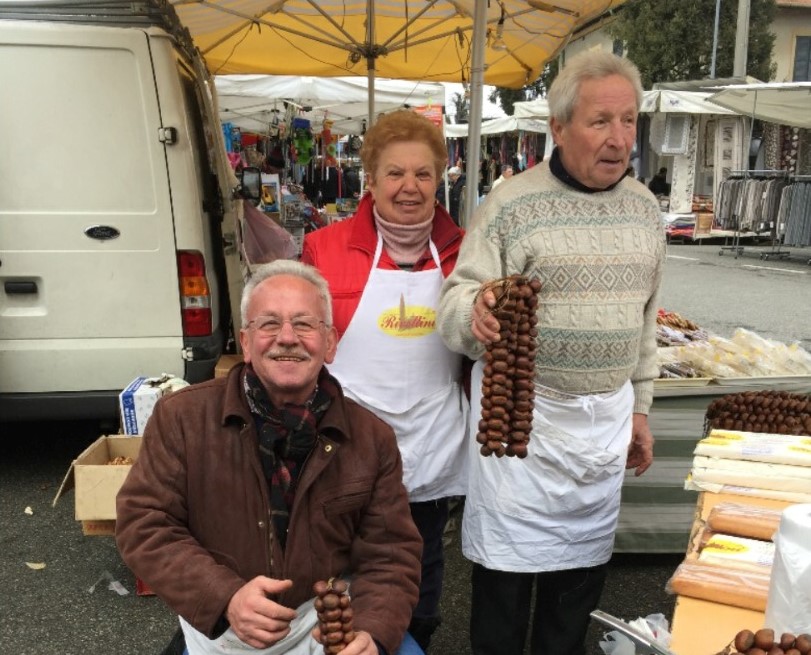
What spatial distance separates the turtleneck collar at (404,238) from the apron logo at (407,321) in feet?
0.56

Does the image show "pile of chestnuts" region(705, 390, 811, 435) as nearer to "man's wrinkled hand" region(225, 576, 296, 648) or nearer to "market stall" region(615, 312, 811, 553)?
"market stall" region(615, 312, 811, 553)

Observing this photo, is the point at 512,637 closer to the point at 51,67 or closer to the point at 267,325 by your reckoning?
the point at 267,325

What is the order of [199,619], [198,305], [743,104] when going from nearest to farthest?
[199,619], [198,305], [743,104]

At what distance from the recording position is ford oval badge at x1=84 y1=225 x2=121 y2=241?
13.1 feet

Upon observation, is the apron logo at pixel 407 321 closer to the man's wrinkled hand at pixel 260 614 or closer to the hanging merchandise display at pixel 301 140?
the man's wrinkled hand at pixel 260 614

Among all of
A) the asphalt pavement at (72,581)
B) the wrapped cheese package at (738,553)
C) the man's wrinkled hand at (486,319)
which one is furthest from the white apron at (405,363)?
the asphalt pavement at (72,581)

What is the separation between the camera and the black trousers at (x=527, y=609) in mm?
2527

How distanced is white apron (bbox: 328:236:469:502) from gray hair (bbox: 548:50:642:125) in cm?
58

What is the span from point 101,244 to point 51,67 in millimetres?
884

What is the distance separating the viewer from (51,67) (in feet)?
12.5

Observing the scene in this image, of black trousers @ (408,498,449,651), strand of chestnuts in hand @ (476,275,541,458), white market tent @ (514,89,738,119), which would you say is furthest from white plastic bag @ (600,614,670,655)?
white market tent @ (514,89,738,119)

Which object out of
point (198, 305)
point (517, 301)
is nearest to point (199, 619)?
point (517, 301)

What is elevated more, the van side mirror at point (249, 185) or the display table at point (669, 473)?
the van side mirror at point (249, 185)

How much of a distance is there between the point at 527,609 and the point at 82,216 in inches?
114
